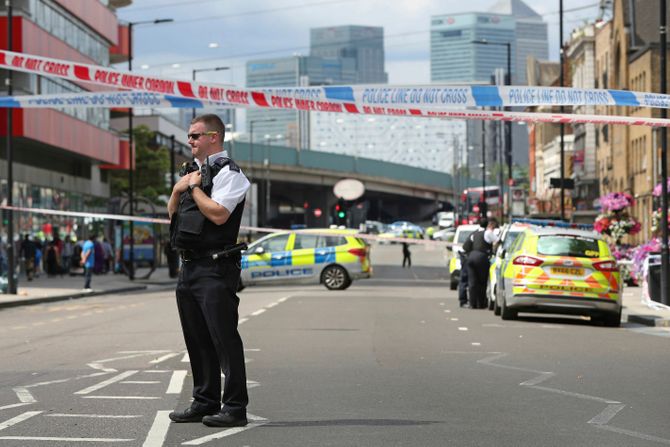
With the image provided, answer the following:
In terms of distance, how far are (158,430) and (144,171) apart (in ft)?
232

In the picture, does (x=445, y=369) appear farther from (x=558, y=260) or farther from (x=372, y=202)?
(x=372, y=202)

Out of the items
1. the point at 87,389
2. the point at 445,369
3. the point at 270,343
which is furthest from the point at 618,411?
the point at 270,343

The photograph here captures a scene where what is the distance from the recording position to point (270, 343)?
16.5 meters

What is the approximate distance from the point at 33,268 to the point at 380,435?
41.7 meters

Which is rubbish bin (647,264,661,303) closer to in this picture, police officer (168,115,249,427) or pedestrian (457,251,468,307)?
Result: pedestrian (457,251,468,307)

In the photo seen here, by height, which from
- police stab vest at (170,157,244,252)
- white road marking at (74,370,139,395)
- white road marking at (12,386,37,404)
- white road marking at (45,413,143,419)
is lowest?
white road marking at (74,370,139,395)

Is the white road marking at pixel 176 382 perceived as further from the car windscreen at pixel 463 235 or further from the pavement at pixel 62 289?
the car windscreen at pixel 463 235

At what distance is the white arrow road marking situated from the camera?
830 centimetres

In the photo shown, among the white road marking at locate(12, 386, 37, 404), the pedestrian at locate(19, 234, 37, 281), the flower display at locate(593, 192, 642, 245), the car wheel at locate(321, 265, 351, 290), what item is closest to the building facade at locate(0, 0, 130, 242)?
the pedestrian at locate(19, 234, 37, 281)

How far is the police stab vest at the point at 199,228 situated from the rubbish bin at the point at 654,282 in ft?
60.1

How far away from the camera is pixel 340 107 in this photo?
16688 mm

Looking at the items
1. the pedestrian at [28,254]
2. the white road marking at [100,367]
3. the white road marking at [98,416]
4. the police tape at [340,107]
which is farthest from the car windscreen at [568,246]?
the pedestrian at [28,254]

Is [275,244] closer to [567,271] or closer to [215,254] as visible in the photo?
[567,271]

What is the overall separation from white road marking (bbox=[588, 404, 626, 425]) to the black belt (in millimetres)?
2647
